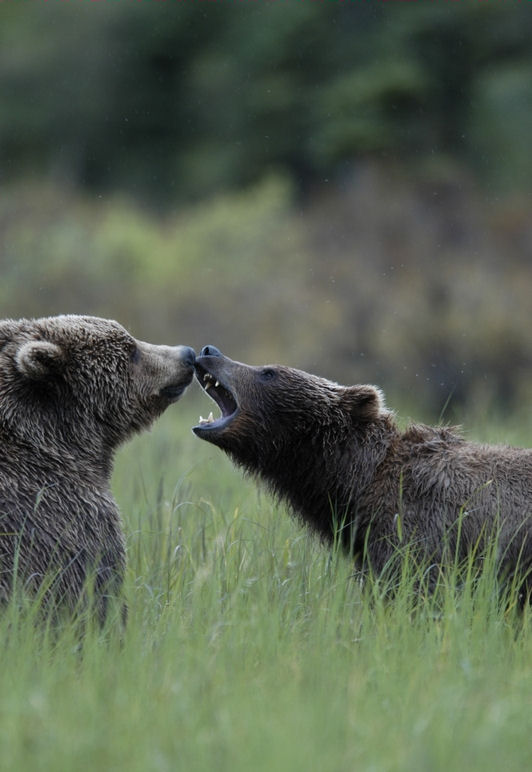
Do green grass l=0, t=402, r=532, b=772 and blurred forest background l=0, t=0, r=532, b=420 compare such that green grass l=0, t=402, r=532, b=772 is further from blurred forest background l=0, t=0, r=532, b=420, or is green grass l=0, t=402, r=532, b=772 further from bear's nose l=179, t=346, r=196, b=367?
blurred forest background l=0, t=0, r=532, b=420

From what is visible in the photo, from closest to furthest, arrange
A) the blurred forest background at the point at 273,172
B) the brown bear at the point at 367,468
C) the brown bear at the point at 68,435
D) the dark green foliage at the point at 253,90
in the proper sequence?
the brown bear at the point at 68,435
the brown bear at the point at 367,468
the blurred forest background at the point at 273,172
the dark green foliage at the point at 253,90

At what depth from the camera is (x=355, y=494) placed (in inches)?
236

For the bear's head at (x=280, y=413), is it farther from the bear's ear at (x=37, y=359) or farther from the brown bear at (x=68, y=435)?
the bear's ear at (x=37, y=359)

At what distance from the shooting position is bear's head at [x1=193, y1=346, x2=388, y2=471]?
20.3 feet

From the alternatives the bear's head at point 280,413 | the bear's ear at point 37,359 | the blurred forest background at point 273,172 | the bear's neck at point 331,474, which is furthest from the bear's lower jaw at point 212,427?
the blurred forest background at point 273,172

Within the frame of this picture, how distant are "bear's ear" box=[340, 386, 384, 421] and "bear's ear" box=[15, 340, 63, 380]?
1544 millimetres

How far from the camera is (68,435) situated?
18.3 ft

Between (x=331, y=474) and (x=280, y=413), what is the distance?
0.42 metres

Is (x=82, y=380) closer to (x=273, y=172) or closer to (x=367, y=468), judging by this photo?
(x=367, y=468)

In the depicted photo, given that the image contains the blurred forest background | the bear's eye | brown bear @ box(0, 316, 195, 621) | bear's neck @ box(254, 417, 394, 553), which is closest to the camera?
brown bear @ box(0, 316, 195, 621)

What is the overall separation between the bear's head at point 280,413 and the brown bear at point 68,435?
0.92 feet

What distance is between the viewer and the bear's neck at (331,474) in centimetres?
601

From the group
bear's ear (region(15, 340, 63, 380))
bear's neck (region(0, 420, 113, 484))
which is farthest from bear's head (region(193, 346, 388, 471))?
bear's ear (region(15, 340, 63, 380))

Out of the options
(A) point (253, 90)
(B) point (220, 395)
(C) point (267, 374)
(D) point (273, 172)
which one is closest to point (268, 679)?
(C) point (267, 374)
